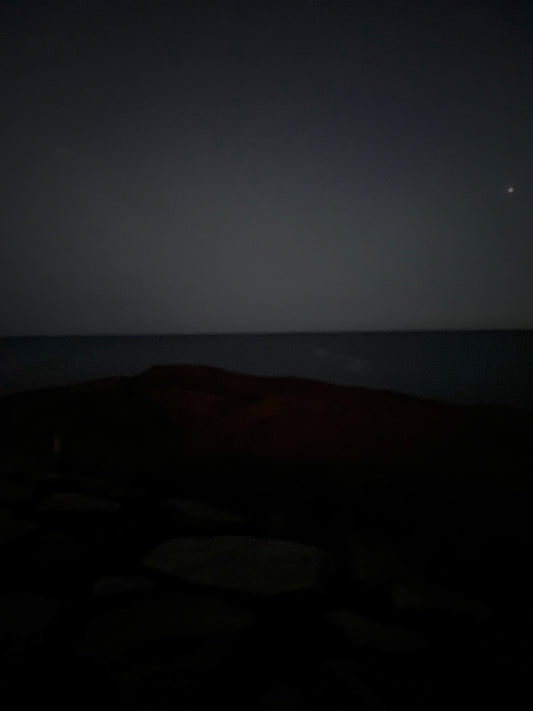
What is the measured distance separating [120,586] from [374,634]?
857mm

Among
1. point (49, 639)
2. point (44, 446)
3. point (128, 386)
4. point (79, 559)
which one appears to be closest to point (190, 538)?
point (79, 559)

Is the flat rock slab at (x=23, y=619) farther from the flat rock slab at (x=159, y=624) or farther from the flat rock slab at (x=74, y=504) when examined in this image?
the flat rock slab at (x=74, y=504)

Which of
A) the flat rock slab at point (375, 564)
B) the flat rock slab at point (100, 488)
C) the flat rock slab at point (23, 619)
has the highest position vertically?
the flat rock slab at point (23, 619)

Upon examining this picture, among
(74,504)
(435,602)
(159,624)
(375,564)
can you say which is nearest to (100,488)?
(74,504)

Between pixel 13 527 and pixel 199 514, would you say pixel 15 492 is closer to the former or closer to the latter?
pixel 13 527

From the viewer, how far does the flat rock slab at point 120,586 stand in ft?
4.87

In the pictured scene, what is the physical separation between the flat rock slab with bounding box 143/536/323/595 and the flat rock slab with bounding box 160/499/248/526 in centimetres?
25

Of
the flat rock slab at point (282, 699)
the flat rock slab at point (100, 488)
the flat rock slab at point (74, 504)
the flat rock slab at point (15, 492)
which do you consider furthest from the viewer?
the flat rock slab at point (100, 488)

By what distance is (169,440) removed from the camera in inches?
168

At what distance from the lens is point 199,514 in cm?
223

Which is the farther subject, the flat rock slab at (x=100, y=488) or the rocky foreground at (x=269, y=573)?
the flat rock slab at (x=100, y=488)

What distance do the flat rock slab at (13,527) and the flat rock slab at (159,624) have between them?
694 millimetres

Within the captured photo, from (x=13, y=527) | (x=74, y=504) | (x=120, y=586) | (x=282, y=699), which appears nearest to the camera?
(x=282, y=699)

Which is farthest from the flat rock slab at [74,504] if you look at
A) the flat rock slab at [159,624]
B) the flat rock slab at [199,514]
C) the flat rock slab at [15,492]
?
the flat rock slab at [159,624]
